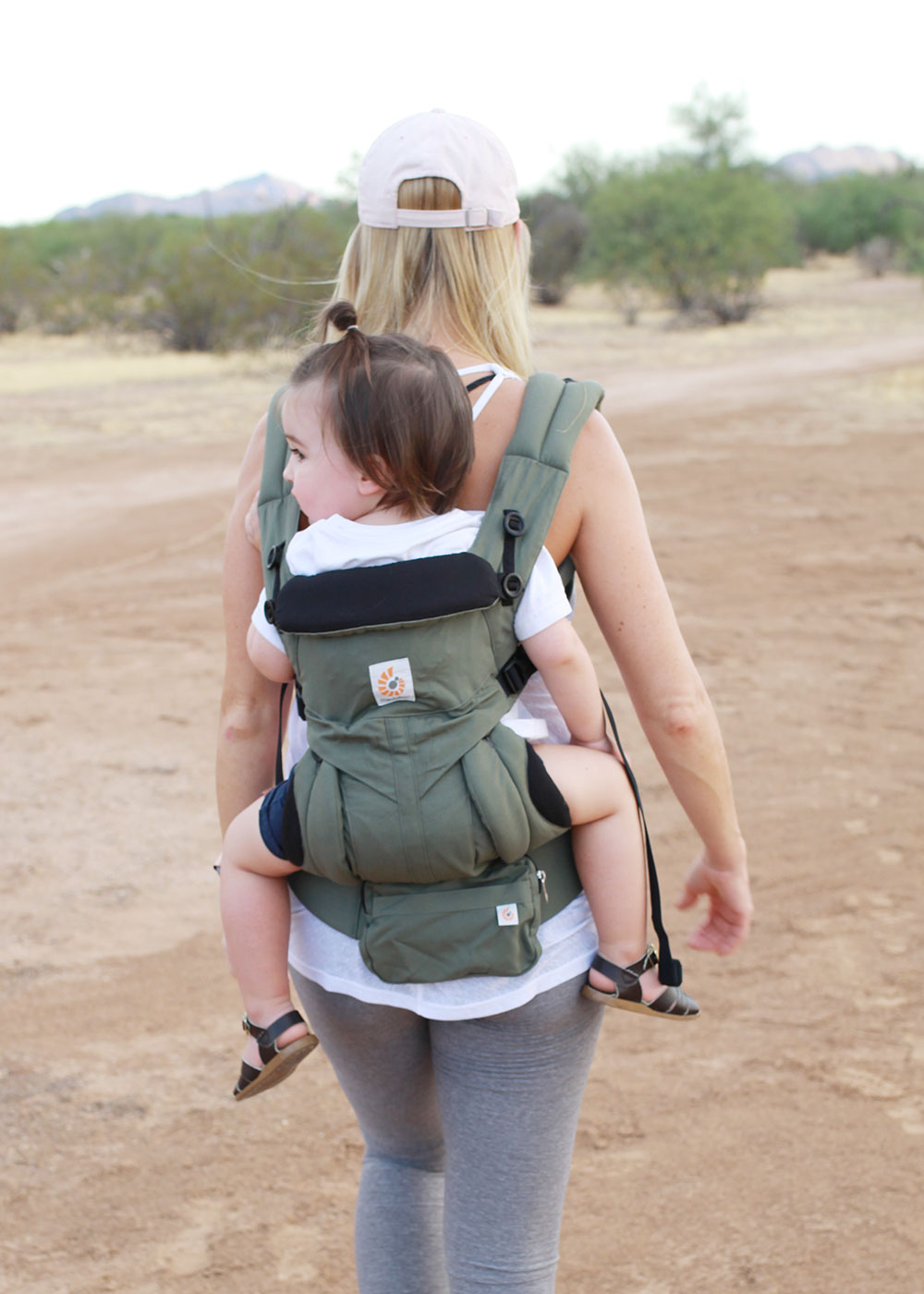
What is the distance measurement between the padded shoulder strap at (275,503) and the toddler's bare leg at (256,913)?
30cm

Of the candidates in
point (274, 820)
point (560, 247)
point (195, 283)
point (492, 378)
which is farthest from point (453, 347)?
point (560, 247)

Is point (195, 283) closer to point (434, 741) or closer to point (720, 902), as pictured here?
point (720, 902)

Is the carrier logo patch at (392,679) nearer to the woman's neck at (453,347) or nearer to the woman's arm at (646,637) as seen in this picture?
the woman's arm at (646,637)

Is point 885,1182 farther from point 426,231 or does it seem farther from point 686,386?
point 686,386

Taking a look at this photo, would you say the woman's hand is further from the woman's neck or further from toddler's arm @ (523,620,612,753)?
the woman's neck

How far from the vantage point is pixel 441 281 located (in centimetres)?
148

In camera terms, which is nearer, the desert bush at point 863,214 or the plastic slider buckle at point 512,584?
the plastic slider buckle at point 512,584

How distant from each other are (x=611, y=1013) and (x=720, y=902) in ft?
5.68

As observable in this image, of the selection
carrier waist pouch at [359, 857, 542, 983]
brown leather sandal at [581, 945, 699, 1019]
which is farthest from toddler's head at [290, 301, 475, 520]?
brown leather sandal at [581, 945, 699, 1019]

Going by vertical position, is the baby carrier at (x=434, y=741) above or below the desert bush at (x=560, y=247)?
below

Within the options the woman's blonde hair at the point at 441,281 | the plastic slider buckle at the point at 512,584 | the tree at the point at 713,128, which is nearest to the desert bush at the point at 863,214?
the tree at the point at 713,128

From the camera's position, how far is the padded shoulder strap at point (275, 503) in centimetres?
144

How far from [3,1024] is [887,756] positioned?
10.9ft

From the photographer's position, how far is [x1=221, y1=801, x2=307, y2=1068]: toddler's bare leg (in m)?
1.47
